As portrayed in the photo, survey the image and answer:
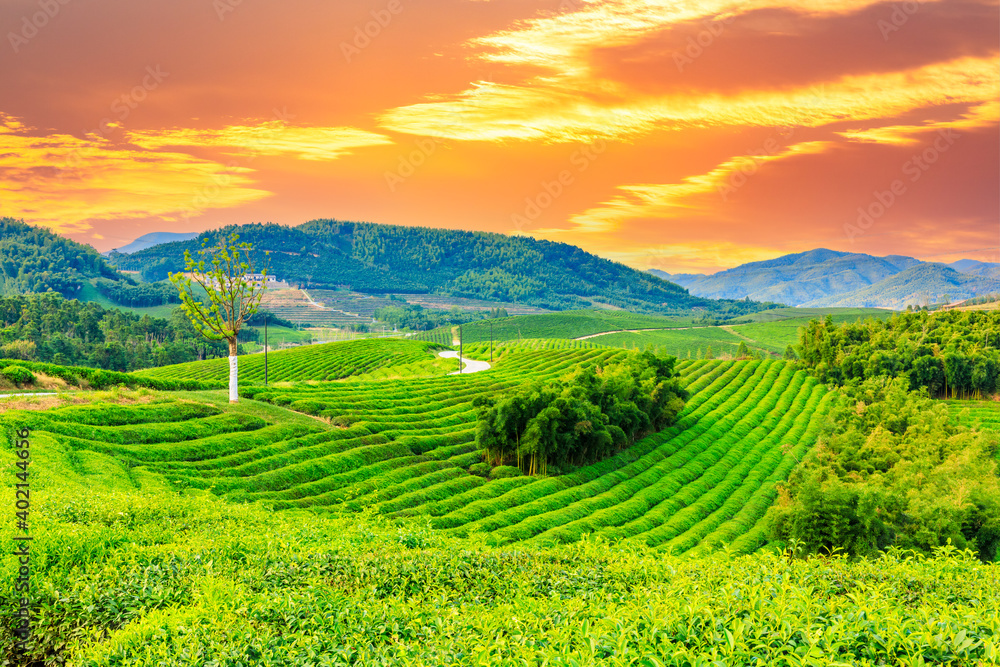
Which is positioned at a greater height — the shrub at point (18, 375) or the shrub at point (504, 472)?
the shrub at point (18, 375)

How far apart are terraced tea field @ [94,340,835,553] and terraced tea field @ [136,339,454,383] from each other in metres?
30.0

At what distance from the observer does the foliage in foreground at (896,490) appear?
30.1 meters

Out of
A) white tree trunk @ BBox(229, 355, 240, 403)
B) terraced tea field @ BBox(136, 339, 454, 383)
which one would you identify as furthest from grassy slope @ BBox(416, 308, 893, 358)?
white tree trunk @ BBox(229, 355, 240, 403)

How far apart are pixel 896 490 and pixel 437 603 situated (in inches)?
1470

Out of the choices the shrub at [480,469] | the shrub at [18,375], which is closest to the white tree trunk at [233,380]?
the shrub at [18,375]

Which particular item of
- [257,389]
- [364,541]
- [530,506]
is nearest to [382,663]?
[364,541]

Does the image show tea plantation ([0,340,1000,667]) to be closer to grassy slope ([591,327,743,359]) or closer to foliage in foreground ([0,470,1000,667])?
foliage in foreground ([0,470,1000,667])

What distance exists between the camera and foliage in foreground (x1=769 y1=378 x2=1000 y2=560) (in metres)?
30.1

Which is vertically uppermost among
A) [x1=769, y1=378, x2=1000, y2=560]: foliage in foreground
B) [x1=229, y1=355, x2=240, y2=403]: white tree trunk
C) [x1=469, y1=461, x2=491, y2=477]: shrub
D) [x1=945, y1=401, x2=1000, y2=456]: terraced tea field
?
[x1=229, y1=355, x2=240, y2=403]: white tree trunk

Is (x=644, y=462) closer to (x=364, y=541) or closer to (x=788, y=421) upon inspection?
(x=788, y=421)

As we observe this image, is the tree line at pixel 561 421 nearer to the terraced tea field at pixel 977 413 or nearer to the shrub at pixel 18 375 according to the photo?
the shrub at pixel 18 375

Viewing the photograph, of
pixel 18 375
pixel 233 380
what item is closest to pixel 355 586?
pixel 233 380

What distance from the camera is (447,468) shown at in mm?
37938

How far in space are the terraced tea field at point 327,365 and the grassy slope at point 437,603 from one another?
72675 millimetres
